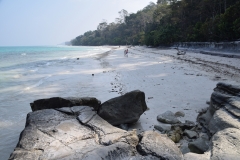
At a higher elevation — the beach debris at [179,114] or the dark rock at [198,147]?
the dark rock at [198,147]

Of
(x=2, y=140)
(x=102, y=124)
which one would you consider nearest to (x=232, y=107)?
(x=102, y=124)

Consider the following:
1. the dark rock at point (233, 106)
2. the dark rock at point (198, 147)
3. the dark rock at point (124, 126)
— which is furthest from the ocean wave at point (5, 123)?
the dark rock at point (233, 106)

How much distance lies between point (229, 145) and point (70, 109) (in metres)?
3.03

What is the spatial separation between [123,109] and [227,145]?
8.25ft

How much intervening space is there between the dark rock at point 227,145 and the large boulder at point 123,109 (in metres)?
Answer: 2.15

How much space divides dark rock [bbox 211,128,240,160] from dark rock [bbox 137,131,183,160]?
0.49m

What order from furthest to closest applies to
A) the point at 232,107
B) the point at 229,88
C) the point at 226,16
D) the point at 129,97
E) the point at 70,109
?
1. the point at 226,16
2. the point at 129,97
3. the point at 229,88
4. the point at 70,109
5. the point at 232,107

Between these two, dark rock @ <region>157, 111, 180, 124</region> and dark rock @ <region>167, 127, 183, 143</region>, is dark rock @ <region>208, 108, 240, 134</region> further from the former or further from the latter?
dark rock @ <region>157, 111, 180, 124</region>

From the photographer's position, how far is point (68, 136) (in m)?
3.08

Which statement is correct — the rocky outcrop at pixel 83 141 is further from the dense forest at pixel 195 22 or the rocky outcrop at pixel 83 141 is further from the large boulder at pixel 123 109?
the dense forest at pixel 195 22

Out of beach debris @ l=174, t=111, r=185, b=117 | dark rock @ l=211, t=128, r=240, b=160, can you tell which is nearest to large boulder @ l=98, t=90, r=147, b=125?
beach debris @ l=174, t=111, r=185, b=117

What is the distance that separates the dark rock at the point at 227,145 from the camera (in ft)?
A: 7.96

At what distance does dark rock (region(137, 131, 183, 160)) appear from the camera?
8.13 feet

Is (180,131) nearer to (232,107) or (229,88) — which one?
(232,107)
